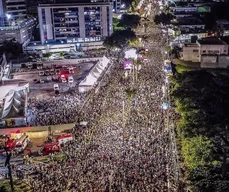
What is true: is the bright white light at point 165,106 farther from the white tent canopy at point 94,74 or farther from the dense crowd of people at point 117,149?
the white tent canopy at point 94,74

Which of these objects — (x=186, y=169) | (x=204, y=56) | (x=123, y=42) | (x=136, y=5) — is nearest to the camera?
(x=186, y=169)

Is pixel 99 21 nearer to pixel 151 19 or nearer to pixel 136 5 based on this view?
pixel 151 19

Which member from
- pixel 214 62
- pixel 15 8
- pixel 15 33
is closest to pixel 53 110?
pixel 214 62

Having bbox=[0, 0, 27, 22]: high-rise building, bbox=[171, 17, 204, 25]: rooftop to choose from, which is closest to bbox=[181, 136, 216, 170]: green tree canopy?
bbox=[171, 17, 204, 25]: rooftop

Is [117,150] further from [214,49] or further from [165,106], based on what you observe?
[214,49]

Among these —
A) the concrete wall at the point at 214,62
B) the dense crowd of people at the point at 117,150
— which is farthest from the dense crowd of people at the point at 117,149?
the concrete wall at the point at 214,62

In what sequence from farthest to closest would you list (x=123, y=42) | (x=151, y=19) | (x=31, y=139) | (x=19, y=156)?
(x=151, y=19)
(x=123, y=42)
(x=31, y=139)
(x=19, y=156)

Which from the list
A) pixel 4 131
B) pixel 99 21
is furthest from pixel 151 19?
pixel 4 131
